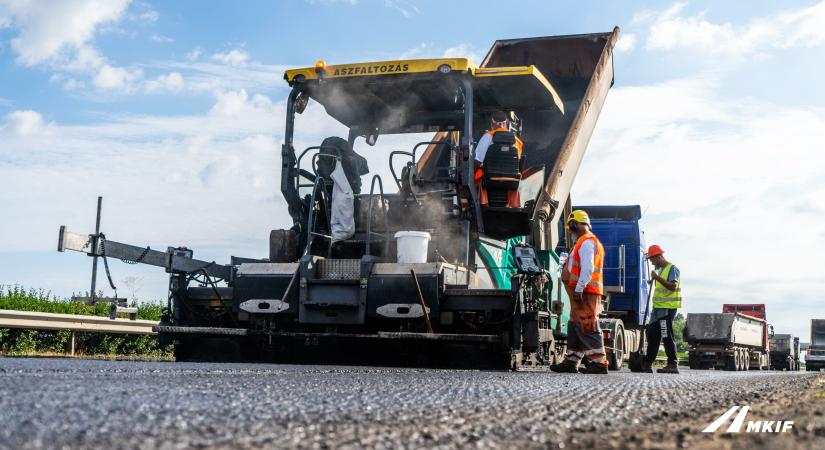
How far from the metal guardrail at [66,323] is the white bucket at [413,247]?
149 inches

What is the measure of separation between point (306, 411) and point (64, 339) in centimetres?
901

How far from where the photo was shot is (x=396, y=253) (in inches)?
295

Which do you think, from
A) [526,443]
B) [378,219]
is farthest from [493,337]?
[526,443]

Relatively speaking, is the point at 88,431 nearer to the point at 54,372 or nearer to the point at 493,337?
the point at 54,372

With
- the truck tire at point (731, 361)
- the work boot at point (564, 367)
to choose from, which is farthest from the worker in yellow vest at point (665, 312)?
the truck tire at point (731, 361)

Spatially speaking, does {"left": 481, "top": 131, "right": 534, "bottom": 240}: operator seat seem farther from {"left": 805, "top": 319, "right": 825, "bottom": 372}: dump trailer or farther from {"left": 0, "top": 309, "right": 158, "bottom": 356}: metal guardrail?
{"left": 805, "top": 319, "right": 825, "bottom": 372}: dump trailer

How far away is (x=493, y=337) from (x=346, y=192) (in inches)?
76.6

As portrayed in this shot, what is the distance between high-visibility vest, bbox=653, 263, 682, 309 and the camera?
9.84m

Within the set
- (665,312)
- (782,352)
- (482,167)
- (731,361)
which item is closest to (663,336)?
(665,312)

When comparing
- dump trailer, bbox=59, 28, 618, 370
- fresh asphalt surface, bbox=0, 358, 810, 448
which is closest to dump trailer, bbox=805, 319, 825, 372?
dump trailer, bbox=59, 28, 618, 370

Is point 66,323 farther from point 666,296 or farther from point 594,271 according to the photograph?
point 666,296

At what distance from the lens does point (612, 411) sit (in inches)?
126

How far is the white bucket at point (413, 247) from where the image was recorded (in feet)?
23.7

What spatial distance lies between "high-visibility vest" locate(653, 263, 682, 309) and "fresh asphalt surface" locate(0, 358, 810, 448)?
5.48 meters
